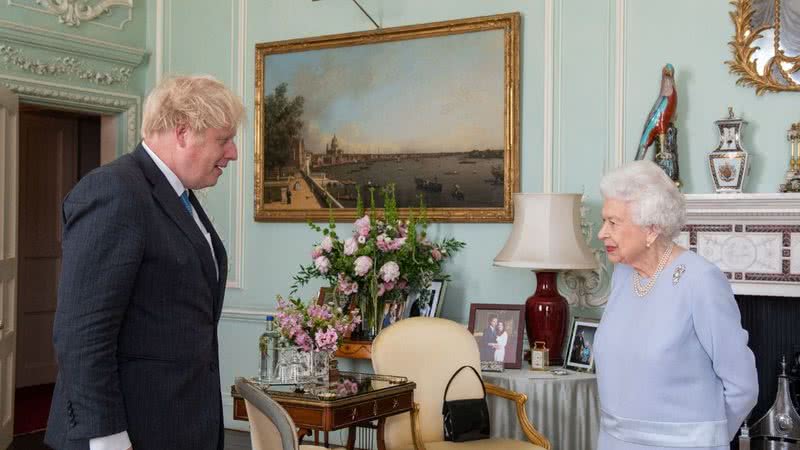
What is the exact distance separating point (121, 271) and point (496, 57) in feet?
13.0

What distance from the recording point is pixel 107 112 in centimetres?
683

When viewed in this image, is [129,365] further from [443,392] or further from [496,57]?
[496,57]

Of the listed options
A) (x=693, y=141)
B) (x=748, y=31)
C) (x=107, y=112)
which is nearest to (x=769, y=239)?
(x=693, y=141)

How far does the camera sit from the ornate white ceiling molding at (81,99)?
618 cm

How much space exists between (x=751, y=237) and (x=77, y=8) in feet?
15.8

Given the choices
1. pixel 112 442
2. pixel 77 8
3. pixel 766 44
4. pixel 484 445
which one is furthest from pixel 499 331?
pixel 77 8

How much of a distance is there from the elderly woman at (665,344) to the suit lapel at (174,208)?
4.48ft

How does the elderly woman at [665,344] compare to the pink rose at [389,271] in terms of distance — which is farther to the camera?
the pink rose at [389,271]

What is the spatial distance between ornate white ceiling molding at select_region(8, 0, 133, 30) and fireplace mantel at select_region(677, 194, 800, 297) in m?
4.42

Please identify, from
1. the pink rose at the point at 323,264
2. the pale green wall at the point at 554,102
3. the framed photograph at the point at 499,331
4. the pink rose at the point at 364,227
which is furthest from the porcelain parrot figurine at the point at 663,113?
the pink rose at the point at 323,264

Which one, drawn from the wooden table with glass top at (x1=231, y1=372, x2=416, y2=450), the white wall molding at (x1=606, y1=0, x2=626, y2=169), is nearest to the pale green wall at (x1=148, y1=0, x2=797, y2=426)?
the white wall molding at (x1=606, y1=0, x2=626, y2=169)

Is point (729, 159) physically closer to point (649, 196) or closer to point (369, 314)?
point (649, 196)

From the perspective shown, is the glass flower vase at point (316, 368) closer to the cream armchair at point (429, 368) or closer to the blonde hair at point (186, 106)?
the cream armchair at point (429, 368)

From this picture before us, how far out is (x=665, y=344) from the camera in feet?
8.97
